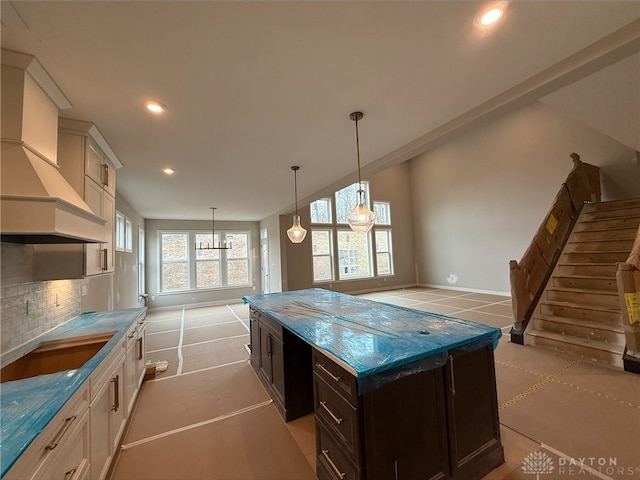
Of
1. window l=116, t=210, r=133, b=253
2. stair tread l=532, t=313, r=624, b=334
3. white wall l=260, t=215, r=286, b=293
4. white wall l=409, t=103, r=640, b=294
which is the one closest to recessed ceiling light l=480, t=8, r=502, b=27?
stair tread l=532, t=313, r=624, b=334

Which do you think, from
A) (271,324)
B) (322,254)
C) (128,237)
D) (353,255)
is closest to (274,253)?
(322,254)

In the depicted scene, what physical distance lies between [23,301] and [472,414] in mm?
3294

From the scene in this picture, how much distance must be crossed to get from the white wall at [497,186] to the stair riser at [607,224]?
1.76 m

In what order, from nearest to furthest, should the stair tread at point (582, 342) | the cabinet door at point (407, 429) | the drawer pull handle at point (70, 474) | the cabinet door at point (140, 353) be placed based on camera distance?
the drawer pull handle at point (70, 474)
the cabinet door at point (407, 429)
the cabinet door at point (140, 353)
the stair tread at point (582, 342)

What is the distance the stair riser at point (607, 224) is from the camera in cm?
404

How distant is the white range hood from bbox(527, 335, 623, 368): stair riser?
16.8 ft

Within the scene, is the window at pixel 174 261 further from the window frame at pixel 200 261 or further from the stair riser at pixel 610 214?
the stair riser at pixel 610 214

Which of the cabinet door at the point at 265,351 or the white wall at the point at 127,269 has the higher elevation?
the white wall at the point at 127,269

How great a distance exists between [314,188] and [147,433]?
163 inches

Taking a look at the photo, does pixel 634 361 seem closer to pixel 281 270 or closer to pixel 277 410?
pixel 277 410

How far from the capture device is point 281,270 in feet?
23.3

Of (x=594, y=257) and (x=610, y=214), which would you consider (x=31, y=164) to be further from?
(x=610, y=214)

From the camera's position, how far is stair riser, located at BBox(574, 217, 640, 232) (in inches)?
159

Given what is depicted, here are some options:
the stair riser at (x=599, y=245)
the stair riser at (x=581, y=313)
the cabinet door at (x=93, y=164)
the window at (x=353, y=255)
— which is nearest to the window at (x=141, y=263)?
the cabinet door at (x=93, y=164)
